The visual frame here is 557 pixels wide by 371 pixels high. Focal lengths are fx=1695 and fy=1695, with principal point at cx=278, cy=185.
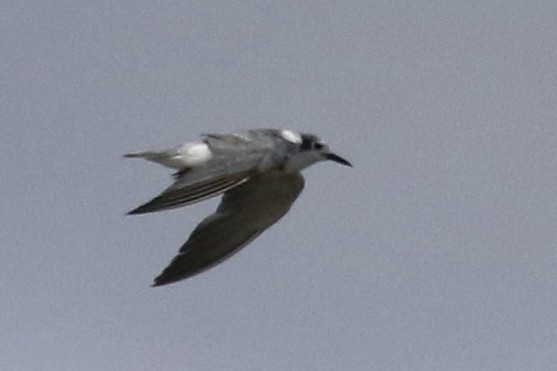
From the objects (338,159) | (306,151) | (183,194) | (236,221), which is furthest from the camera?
(338,159)

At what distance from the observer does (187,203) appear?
19.0m

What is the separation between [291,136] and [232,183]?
8.69 ft

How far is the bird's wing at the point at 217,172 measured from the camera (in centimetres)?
1920

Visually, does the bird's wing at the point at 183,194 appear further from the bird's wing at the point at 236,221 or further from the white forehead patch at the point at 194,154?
the bird's wing at the point at 236,221

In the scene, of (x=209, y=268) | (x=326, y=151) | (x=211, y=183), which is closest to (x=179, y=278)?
(x=209, y=268)

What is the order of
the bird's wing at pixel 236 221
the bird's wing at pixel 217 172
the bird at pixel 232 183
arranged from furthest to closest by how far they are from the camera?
the bird's wing at pixel 236 221 < the bird at pixel 232 183 < the bird's wing at pixel 217 172

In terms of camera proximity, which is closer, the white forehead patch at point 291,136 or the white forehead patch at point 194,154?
the white forehead patch at point 194,154

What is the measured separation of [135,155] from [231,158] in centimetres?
142

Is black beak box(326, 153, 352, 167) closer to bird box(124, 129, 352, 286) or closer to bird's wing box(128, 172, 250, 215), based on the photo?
bird box(124, 129, 352, 286)

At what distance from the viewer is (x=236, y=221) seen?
72.8 ft

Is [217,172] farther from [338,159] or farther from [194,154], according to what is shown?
[338,159]

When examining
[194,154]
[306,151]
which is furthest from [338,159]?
[194,154]

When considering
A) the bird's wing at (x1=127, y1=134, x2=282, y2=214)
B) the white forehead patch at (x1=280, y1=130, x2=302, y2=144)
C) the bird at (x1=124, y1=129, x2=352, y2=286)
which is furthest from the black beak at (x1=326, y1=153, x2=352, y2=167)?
the bird's wing at (x1=127, y1=134, x2=282, y2=214)

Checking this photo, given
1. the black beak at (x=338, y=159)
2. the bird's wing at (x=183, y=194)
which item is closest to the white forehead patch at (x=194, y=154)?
the bird's wing at (x=183, y=194)
